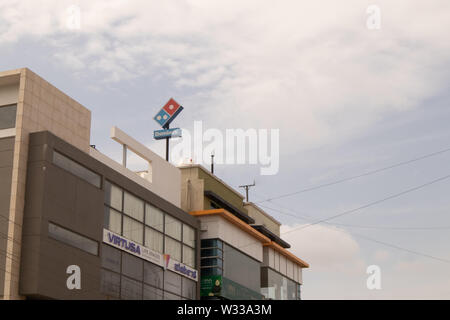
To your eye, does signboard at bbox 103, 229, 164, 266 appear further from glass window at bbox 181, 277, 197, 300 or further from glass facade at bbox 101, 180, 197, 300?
glass window at bbox 181, 277, 197, 300

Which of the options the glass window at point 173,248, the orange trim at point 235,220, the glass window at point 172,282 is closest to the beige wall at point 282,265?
the orange trim at point 235,220

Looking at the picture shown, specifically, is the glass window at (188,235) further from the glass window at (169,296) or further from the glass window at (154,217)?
the glass window at (169,296)

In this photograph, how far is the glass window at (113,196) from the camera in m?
41.4

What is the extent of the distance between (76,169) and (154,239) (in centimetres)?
938

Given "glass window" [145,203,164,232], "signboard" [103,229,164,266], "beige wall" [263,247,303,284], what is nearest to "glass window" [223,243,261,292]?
"beige wall" [263,247,303,284]

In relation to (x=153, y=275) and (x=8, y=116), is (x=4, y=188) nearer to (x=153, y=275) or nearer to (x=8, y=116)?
(x=8, y=116)

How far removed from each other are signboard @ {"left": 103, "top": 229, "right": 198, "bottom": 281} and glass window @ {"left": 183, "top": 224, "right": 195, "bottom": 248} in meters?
1.84

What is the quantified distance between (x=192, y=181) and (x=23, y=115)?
19.5m

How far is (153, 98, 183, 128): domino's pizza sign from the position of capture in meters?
55.6

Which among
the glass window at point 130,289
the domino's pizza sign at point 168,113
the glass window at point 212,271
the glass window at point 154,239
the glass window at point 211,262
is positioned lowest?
the glass window at point 130,289

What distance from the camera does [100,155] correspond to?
42.0 m

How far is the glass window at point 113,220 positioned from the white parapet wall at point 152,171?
296 cm
